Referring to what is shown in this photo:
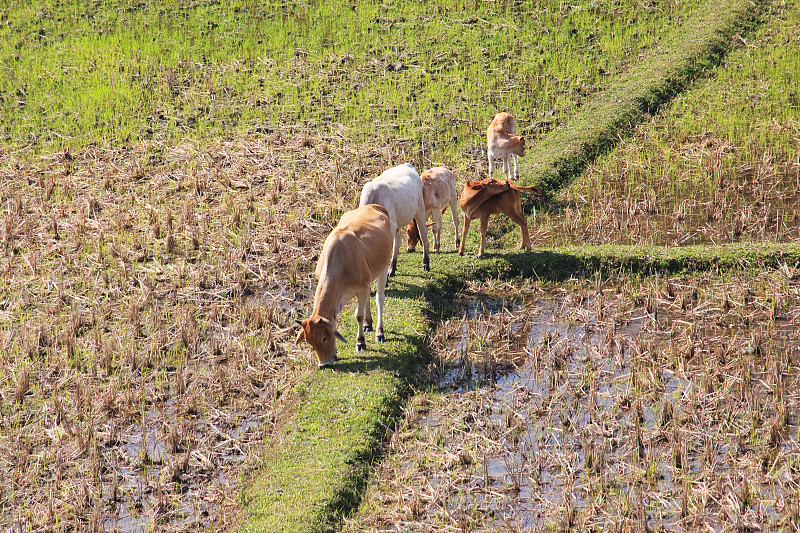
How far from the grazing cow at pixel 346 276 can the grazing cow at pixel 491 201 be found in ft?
6.77

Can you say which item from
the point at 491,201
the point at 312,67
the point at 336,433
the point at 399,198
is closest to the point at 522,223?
the point at 491,201

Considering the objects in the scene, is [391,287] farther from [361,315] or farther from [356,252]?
[356,252]

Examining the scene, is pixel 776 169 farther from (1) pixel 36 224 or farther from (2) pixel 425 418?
(1) pixel 36 224

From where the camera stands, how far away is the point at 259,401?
30.6ft

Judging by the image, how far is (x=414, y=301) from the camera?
1094cm

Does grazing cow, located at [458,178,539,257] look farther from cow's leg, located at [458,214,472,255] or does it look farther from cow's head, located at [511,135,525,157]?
cow's head, located at [511,135,525,157]

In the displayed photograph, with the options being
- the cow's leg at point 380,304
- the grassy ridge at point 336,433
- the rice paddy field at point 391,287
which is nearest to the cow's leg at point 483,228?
the rice paddy field at point 391,287

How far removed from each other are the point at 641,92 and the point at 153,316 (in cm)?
1060

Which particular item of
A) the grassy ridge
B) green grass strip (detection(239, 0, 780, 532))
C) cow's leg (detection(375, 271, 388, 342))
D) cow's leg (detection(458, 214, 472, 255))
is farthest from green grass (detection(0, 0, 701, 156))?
the grassy ridge

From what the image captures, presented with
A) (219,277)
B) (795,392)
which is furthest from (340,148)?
(795,392)

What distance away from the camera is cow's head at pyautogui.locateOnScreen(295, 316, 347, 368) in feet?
29.5

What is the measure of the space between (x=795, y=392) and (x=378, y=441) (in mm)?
4202

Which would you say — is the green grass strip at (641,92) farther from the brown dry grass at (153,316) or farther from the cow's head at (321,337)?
the cow's head at (321,337)

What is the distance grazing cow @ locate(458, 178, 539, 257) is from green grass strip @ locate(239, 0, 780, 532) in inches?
18.1
